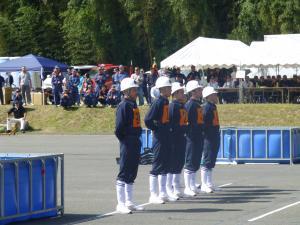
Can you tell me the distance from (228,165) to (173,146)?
839 centimetres

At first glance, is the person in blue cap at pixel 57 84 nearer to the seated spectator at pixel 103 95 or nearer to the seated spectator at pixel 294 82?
the seated spectator at pixel 103 95

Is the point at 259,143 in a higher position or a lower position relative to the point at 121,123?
lower

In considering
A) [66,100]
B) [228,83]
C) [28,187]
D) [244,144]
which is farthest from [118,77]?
[28,187]

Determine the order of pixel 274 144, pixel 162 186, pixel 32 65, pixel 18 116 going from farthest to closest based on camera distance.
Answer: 1. pixel 32 65
2. pixel 18 116
3. pixel 274 144
4. pixel 162 186

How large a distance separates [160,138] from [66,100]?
90.8ft

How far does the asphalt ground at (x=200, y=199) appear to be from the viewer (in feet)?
50.4

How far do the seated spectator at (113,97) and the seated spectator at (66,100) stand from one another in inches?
68.0

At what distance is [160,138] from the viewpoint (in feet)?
57.6

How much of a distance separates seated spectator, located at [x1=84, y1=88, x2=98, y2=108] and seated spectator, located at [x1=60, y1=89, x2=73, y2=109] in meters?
0.74

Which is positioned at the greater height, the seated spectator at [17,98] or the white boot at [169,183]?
the seated spectator at [17,98]

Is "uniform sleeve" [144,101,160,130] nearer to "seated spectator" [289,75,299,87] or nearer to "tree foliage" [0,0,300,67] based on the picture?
"seated spectator" [289,75,299,87]

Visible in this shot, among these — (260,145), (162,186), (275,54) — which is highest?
Result: (275,54)

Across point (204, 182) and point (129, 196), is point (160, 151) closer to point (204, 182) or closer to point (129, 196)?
point (129, 196)

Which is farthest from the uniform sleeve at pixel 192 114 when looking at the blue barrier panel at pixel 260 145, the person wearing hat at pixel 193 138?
the blue barrier panel at pixel 260 145
